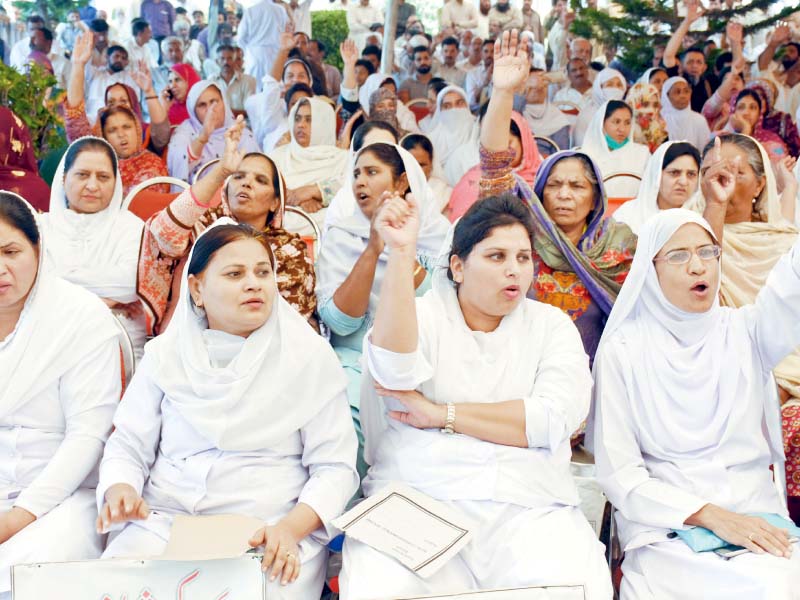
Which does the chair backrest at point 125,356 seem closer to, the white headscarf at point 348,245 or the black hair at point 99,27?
the white headscarf at point 348,245

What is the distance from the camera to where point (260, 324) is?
1806 mm

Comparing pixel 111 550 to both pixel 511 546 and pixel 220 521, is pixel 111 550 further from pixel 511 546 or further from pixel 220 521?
pixel 511 546

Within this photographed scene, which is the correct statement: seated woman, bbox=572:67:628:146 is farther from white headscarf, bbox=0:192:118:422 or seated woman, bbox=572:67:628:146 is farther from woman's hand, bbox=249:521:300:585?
woman's hand, bbox=249:521:300:585

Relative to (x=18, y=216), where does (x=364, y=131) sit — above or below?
above

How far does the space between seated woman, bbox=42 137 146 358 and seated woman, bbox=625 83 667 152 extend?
3.71 meters

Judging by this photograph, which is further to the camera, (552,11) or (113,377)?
(552,11)

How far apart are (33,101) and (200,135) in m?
1.03

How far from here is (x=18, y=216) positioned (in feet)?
6.14

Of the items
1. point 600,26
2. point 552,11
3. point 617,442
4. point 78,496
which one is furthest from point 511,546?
point 552,11

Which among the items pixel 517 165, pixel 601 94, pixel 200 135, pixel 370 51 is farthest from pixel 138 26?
pixel 517 165

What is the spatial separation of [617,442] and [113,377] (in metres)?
1.18

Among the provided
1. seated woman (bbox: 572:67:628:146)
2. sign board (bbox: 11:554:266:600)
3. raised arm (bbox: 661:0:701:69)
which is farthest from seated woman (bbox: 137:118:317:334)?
raised arm (bbox: 661:0:701:69)

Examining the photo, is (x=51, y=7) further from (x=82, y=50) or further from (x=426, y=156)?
(x=426, y=156)

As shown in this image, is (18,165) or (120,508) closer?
(120,508)
